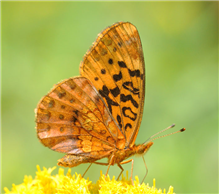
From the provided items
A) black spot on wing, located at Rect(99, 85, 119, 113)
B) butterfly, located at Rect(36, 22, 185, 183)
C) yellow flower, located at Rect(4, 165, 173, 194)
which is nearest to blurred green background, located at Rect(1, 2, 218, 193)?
yellow flower, located at Rect(4, 165, 173, 194)

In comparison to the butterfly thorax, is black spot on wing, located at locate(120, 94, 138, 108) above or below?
above

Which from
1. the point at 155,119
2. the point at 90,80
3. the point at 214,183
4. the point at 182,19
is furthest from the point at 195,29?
the point at 90,80

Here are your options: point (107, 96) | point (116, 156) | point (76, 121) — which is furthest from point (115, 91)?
point (116, 156)

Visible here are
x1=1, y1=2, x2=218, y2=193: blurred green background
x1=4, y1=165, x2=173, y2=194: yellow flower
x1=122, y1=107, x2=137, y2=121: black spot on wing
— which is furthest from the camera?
x1=1, y1=2, x2=218, y2=193: blurred green background

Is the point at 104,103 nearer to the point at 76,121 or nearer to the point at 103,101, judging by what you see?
the point at 103,101

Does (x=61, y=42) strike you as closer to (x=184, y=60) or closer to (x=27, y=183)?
(x=184, y=60)

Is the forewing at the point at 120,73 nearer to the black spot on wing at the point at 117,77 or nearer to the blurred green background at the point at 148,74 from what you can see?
the black spot on wing at the point at 117,77

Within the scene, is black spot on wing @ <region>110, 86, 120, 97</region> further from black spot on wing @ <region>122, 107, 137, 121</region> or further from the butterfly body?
the butterfly body

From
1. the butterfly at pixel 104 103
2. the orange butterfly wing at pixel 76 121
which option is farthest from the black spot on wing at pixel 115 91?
the orange butterfly wing at pixel 76 121
